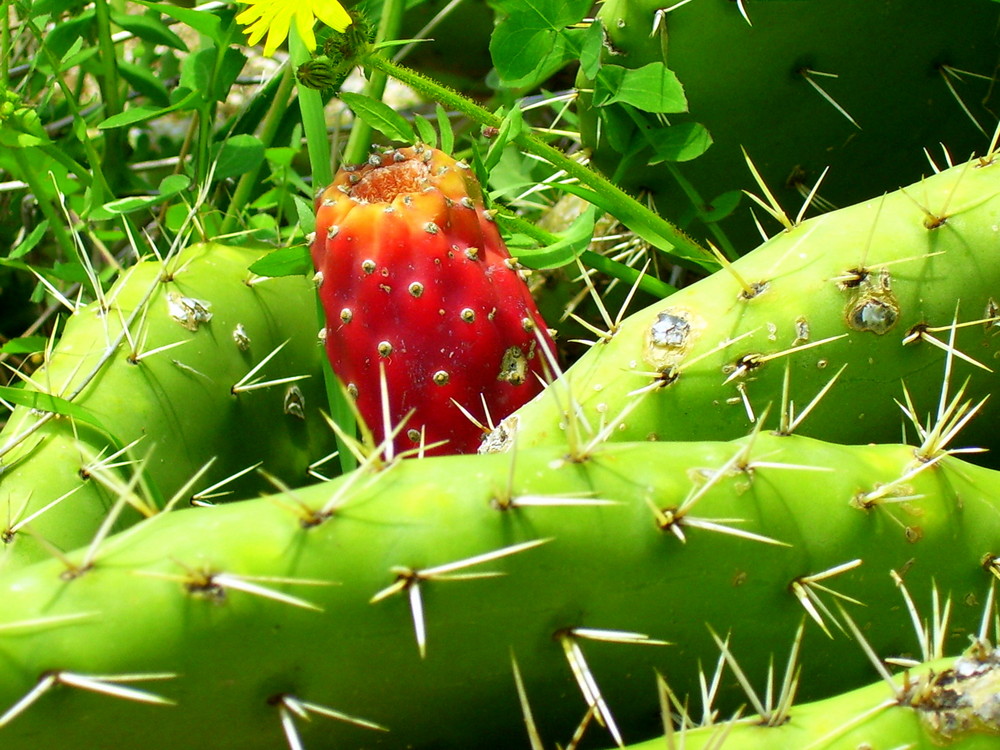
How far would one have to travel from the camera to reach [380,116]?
3.92 ft

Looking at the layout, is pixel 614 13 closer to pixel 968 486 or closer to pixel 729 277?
pixel 729 277

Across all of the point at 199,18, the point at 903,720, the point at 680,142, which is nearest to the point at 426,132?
the point at 680,142

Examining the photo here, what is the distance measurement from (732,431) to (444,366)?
0.27 metres

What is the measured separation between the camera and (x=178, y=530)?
2.20 feet

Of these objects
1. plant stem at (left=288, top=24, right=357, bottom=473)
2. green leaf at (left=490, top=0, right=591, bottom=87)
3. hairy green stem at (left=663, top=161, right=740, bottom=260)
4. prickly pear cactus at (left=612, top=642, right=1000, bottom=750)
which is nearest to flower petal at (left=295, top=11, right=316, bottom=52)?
plant stem at (left=288, top=24, right=357, bottom=473)

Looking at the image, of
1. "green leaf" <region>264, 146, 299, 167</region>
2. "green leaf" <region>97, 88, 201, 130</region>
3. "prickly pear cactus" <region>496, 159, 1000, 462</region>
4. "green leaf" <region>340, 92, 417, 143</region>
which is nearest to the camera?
"prickly pear cactus" <region>496, 159, 1000, 462</region>

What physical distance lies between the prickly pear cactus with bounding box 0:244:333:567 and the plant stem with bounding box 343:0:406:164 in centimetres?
19

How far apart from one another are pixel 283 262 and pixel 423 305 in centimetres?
21

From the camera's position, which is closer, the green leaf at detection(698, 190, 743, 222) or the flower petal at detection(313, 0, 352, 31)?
the flower petal at detection(313, 0, 352, 31)

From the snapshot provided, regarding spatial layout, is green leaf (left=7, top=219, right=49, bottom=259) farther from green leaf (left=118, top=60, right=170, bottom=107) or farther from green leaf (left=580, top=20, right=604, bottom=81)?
green leaf (left=580, top=20, right=604, bottom=81)

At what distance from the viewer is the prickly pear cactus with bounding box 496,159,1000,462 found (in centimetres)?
98

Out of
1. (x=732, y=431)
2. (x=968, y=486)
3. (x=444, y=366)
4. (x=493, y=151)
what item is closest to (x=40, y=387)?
(x=444, y=366)

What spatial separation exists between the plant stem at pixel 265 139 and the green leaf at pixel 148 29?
0.62 ft

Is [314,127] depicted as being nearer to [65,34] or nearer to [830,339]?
[65,34]
